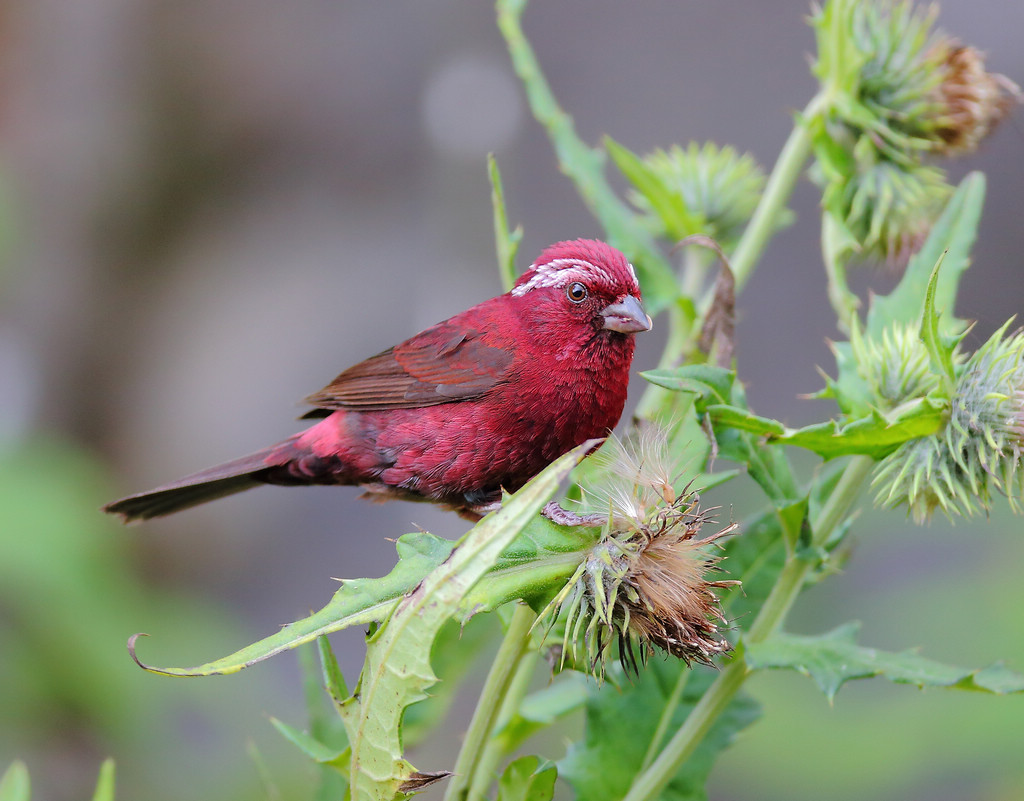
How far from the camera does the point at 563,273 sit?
2328 millimetres

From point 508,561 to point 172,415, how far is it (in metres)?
7.13

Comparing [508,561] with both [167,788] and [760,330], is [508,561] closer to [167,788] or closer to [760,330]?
[167,788]

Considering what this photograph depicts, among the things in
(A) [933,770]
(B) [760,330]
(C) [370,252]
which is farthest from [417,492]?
(C) [370,252]

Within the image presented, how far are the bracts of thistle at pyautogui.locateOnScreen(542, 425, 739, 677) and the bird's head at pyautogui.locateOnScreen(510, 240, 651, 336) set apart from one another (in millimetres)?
561

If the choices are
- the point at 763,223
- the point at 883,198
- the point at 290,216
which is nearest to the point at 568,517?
the point at 763,223

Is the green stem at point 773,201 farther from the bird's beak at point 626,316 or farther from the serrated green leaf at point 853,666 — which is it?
the serrated green leaf at point 853,666

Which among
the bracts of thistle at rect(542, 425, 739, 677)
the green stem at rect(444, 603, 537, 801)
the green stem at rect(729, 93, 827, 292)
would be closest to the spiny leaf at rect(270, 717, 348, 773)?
the green stem at rect(444, 603, 537, 801)

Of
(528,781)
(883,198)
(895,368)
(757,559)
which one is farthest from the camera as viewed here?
(883,198)

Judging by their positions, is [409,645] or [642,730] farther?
[642,730]

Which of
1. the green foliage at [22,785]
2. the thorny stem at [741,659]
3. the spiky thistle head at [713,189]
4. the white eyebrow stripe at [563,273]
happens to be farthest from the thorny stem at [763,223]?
the green foliage at [22,785]

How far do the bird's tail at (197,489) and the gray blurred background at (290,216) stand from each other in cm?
336

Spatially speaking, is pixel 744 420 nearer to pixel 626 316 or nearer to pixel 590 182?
pixel 626 316

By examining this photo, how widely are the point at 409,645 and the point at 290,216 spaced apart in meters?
7.38

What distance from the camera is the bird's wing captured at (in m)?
2.44
